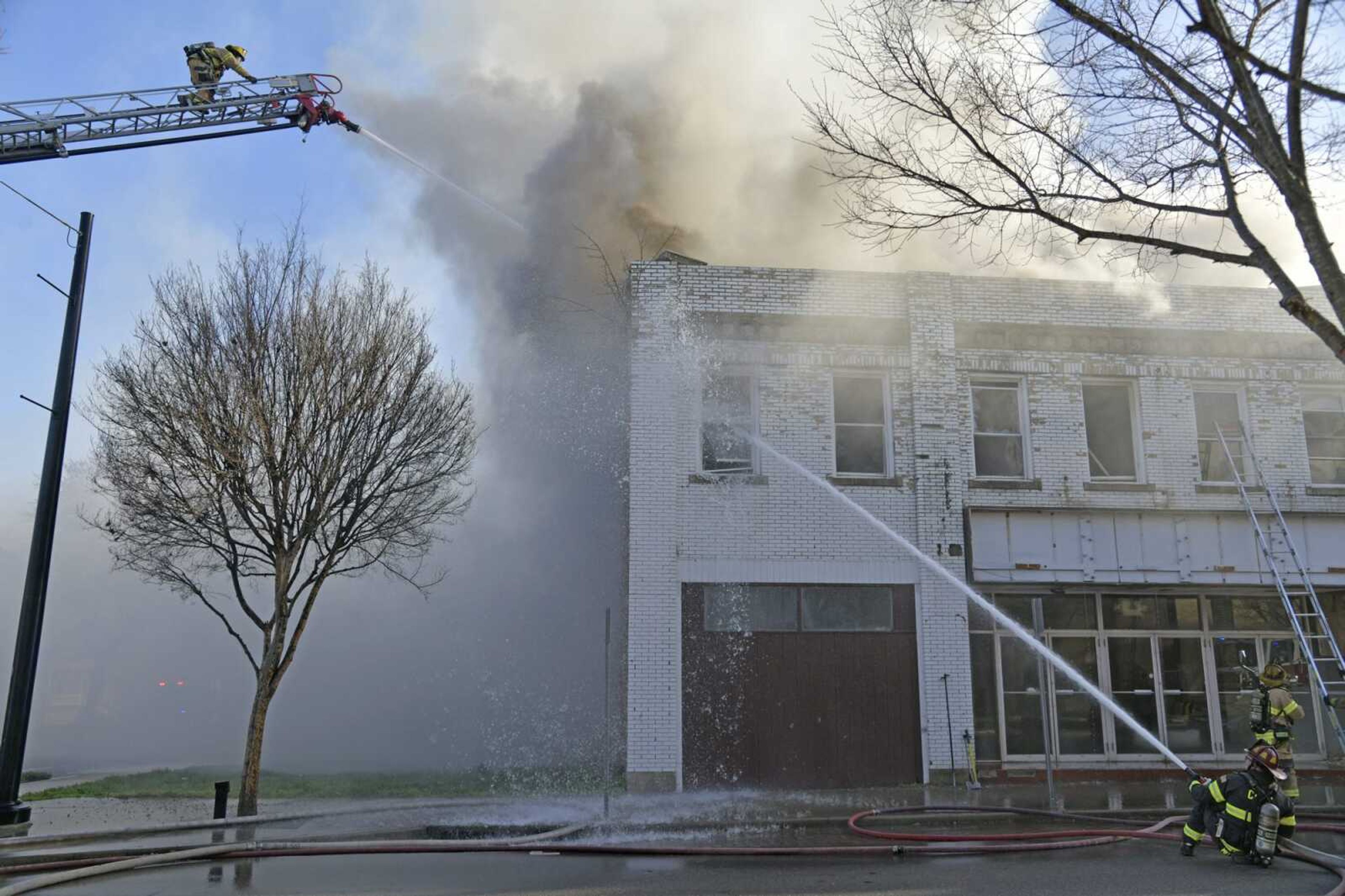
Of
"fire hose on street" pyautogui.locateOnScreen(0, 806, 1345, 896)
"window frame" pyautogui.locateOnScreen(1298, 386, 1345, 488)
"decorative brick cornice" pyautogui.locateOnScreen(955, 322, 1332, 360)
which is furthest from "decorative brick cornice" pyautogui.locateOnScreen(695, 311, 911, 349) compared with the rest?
"fire hose on street" pyautogui.locateOnScreen(0, 806, 1345, 896)

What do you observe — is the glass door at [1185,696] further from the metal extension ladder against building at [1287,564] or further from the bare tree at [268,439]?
the bare tree at [268,439]

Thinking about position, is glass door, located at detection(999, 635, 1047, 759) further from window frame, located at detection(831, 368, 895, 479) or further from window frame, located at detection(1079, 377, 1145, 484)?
window frame, located at detection(831, 368, 895, 479)

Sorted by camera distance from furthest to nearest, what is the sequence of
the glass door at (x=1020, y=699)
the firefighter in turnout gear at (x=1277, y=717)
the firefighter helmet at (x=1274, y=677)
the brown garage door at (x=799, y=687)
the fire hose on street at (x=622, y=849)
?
the glass door at (x=1020, y=699) < the brown garage door at (x=799, y=687) < the firefighter helmet at (x=1274, y=677) < the firefighter in turnout gear at (x=1277, y=717) < the fire hose on street at (x=622, y=849)

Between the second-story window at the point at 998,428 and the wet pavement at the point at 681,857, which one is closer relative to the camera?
the wet pavement at the point at 681,857

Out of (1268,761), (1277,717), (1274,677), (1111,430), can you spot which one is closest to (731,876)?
(1268,761)

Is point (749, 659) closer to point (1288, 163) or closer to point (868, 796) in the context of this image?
point (868, 796)

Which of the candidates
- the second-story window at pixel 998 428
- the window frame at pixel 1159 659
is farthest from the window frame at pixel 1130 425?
the window frame at pixel 1159 659

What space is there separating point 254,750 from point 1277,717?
10.6m

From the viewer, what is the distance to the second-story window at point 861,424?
48.8 ft

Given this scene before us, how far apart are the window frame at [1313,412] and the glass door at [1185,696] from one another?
298 cm

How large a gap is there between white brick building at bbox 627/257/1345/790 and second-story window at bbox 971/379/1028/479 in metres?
0.04

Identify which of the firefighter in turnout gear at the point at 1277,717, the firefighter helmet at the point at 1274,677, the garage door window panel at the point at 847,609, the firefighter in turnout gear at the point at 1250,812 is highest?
the garage door window panel at the point at 847,609

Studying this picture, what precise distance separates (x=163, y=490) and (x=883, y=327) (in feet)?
31.5

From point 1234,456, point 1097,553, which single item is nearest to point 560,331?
point 1097,553
